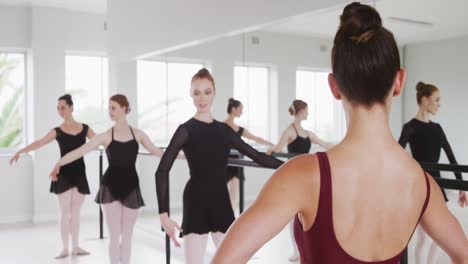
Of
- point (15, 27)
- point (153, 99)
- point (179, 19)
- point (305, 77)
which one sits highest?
point (15, 27)

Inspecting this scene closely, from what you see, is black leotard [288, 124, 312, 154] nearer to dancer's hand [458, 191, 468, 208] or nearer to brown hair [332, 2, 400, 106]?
dancer's hand [458, 191, 468, 208]

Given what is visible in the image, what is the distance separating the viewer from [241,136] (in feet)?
16.2

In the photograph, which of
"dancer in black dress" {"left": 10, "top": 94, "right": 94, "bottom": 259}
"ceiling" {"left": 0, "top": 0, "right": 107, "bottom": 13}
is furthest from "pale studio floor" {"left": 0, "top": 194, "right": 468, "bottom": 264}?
"ceiling" {"left": 0, "top": 0, "right": 107, "bottom": 13}

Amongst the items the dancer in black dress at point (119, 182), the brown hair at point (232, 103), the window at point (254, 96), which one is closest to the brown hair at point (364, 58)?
the dancer in black dress at point (119, 182)

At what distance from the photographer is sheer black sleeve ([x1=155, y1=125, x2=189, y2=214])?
2.50 metres

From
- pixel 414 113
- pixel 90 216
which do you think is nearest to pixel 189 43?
pixel 414 113

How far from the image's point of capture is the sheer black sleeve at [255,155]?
2676 millimetres

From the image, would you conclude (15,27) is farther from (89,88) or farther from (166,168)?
(166,168)

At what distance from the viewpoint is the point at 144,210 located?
6.81 meters

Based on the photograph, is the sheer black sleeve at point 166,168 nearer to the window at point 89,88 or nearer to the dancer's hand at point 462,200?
the dancer's hand at point 462,200

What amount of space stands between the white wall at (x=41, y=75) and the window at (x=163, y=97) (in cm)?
190

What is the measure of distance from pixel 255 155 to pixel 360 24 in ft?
6.20

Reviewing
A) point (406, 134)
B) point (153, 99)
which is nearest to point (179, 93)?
point (153, 99)

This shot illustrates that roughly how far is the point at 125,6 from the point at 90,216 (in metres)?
3.38
